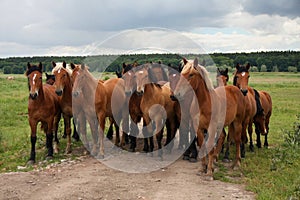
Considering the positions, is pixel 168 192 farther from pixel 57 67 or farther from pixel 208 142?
pixel 57 67

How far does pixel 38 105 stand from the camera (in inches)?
339

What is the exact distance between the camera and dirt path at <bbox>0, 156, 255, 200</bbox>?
634 centimetres

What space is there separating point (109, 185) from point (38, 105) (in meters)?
2.96

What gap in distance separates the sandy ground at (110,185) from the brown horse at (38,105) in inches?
41.7

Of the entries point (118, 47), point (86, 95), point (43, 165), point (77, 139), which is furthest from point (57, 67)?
point (77, 139)

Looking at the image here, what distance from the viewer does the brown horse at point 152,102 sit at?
856 cm

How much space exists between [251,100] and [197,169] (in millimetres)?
2410

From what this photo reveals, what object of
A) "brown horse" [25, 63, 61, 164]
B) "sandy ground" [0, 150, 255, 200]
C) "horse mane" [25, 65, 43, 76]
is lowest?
"sandy ground" [0, 150, 255, 200]

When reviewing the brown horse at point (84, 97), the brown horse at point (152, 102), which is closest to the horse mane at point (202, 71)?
the brown horse at point (152, 102)

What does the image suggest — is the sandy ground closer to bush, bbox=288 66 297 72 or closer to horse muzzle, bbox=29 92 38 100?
horse muzzle, bbox=29 92 38 100

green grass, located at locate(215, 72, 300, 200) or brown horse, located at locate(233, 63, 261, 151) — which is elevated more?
brown horse, located at locate(233, 63, 261, 151)

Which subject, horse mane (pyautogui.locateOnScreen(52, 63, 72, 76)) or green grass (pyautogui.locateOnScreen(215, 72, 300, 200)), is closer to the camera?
green grass (pyautogui.locateOnScreen(215, 72, 300, 200))

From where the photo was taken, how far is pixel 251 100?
30.3ft

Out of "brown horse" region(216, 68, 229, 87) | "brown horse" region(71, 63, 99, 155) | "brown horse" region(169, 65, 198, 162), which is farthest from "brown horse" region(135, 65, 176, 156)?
"brown horse" region(216, 68, 229, 87)
